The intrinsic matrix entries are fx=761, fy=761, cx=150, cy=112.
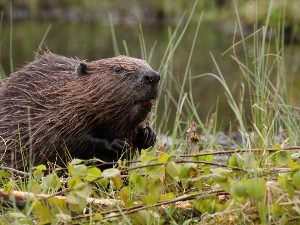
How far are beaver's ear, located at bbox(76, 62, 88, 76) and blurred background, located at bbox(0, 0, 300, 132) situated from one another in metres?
3.06

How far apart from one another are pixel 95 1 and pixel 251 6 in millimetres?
9254

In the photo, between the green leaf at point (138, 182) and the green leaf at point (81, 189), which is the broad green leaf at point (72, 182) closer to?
the green leaf at point (81, 189)

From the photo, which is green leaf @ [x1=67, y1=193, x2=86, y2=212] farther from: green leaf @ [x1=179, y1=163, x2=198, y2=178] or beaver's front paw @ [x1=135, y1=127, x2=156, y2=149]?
beaver's front paw @ [x1=135, y1=127, x2=156, y2=149]

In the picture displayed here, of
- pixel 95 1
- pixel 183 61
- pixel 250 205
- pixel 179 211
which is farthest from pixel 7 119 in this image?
pixel 95 1

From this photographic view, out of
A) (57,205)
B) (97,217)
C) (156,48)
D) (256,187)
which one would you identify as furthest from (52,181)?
(156,48)

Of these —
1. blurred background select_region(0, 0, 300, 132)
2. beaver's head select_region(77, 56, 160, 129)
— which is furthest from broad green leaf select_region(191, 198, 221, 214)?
blurred background select_region(0, 0, 300, 132)

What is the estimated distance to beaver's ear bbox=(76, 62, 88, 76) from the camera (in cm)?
372

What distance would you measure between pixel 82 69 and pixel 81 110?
0.22 meters

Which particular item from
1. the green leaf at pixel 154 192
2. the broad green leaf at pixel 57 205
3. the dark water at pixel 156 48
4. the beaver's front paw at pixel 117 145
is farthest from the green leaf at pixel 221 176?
the dark water at pixel 156 48

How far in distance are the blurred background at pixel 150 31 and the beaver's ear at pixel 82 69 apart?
306 cm

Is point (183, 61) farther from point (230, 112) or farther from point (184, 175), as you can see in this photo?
point (184, 175)

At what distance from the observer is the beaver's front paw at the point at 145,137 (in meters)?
3.79

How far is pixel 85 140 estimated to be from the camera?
366 centimetres

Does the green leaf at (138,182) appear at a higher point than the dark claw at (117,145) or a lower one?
higher
